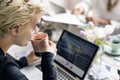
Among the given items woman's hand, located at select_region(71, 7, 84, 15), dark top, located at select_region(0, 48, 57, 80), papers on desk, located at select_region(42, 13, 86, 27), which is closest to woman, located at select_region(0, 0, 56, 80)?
dark top, located at select_region(0, 48, 57, 80)

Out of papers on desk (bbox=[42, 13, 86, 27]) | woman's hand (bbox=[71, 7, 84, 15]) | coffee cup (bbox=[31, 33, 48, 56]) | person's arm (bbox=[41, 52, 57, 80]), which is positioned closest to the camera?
person's arm (bbox=[41, 52, 57, 80])

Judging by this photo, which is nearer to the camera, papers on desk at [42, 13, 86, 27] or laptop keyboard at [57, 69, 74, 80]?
laptop keyboard at [57, 69, 74, 80]

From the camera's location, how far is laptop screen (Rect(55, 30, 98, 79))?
4.17ft

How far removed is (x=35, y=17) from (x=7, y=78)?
0.29 metres

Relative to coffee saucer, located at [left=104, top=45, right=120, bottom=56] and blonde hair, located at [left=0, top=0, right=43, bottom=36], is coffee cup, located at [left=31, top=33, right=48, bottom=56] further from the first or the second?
coffee saucer, located at [left=104, top=45, right=120, bottom=56]

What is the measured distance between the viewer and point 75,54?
1354mm

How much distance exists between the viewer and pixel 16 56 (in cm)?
156

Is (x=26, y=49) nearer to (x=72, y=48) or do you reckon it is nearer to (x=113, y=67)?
(x=72, y=48)

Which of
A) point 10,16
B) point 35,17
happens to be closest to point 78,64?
point 35,17

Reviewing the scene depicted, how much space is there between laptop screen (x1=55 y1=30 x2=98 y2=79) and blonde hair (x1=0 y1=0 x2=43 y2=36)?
39 cm

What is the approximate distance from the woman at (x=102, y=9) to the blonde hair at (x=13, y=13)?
119 centimetres

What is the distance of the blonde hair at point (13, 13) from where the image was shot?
A: 98cm

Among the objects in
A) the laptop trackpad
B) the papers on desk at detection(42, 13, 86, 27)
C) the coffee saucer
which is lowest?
the laptop trackpad

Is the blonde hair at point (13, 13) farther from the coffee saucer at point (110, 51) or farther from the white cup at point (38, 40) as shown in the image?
the coffee saucer at point (110, 51)
